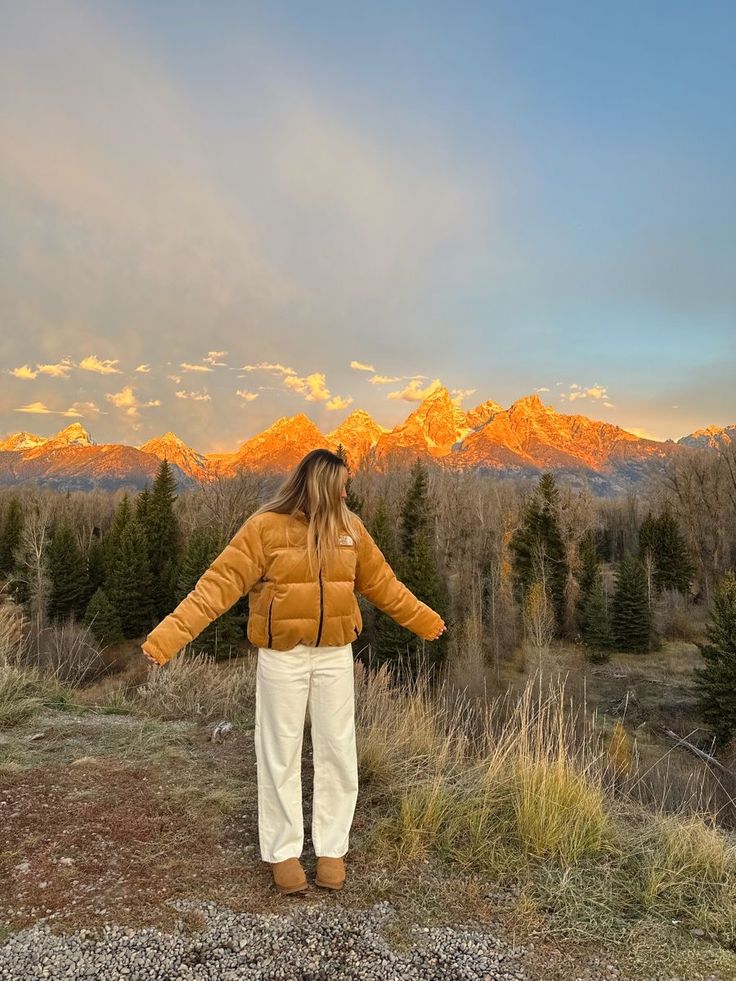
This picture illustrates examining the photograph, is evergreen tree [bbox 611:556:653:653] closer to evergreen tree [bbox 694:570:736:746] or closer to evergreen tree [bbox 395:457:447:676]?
evergreen tree [bbox 395:457:447:676]

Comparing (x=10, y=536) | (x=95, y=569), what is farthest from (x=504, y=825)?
(x=10, y=536)

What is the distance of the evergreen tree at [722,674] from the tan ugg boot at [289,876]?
2423cm

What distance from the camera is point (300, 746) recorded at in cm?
300

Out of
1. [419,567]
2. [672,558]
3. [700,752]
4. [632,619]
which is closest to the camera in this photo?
[700,752]

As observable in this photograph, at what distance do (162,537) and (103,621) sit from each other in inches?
454

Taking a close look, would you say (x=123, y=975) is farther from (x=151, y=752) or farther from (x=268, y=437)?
(x=268, y=437)

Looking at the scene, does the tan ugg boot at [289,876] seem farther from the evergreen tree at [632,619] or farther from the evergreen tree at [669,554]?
the evergreen tree at [669,554]

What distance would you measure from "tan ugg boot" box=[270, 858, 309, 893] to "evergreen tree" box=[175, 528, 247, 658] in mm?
29265

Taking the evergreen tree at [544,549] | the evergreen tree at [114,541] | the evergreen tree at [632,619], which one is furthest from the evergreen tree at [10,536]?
the evergreen tree at [632,619]

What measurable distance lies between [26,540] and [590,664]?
119 feet

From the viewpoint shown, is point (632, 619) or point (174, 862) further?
point (632, 619)

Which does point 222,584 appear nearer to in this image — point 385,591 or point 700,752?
point 385,591

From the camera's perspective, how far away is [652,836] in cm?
347

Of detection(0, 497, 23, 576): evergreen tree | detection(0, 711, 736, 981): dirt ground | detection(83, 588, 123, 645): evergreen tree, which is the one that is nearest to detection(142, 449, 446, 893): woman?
detection(0, 711, 736, 981): dirt ground
